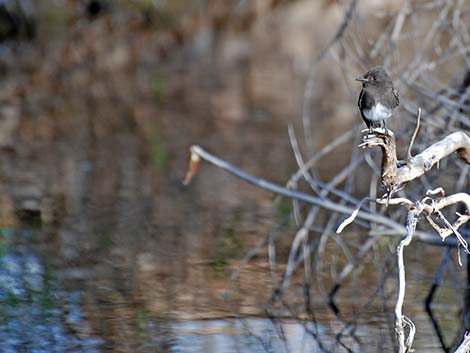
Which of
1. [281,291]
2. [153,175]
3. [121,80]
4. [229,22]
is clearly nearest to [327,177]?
[153,175]

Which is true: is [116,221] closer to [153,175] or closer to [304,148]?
[153,175]

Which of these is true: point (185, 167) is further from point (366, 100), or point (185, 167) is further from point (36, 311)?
point (366, 100)

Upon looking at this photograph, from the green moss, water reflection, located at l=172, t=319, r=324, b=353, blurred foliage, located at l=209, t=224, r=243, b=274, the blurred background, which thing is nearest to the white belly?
the blurred background

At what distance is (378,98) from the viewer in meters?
4.17

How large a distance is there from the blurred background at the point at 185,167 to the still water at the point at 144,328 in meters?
0.02

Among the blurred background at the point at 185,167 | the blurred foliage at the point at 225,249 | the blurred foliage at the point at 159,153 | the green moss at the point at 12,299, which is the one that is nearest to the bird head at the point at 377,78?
the blurred background at the point at 185,167

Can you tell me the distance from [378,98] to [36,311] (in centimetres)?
336

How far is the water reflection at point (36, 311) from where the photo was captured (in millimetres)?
A: 6266

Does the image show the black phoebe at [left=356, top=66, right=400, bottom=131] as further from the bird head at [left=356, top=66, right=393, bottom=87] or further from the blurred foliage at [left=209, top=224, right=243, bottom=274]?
the blurred foliage at [left=209, top=224, right=243, bottom=274]

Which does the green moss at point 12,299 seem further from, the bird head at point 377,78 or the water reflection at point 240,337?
the bird head at point 377,78

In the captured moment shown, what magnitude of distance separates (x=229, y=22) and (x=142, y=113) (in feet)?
18.8

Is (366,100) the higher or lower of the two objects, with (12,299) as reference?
lower

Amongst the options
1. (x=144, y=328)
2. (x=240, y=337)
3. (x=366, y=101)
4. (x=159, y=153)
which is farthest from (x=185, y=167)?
(x=366, y=101)

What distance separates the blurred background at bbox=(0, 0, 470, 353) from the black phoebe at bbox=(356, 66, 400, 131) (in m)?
1.80
